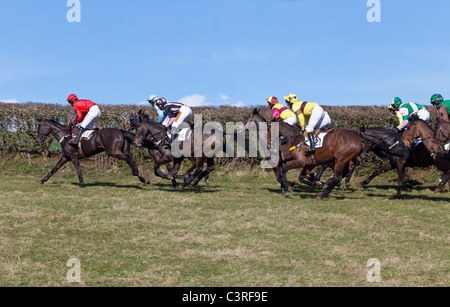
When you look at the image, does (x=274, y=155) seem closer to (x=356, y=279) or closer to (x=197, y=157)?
(x=197, y=157)

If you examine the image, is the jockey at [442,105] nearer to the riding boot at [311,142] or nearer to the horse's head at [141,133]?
the riding boot at [311,142]

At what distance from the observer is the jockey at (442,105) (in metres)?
12.3

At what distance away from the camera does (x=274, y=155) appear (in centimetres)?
1209

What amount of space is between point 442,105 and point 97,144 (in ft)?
29.1

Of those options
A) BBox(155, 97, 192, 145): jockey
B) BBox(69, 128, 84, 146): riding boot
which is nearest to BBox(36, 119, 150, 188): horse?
BBox(69, 128, 84, 146): riding boot

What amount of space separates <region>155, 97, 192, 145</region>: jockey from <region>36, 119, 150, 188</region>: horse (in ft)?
3.45

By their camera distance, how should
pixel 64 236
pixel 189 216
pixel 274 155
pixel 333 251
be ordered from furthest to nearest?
pixel 274 155
pixel 189 216
pixel 64 236
pixel 333 251

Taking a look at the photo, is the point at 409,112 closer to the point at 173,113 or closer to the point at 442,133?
the point at 442,133

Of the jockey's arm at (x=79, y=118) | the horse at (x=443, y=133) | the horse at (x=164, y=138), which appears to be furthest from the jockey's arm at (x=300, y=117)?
the jockey's arm at (x=79, y=118)

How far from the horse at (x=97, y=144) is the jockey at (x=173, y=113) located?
1.05 m

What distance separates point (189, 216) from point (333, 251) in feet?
10.1
